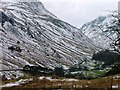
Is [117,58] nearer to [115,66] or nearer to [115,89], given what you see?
[115,66]

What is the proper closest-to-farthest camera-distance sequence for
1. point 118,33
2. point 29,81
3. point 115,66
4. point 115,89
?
point 118,33, point 115,66, point 115,89, point 29,81

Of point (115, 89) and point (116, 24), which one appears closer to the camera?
point (116, 24)

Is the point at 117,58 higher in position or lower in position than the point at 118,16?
lower

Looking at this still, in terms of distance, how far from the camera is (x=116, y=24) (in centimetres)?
2573

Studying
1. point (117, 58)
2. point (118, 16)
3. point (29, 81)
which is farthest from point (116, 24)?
point (29, 81)

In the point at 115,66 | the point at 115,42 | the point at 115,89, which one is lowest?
the point at 115,89

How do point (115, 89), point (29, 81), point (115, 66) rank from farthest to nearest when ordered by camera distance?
point (29, 81), point (115, 89), point (115, 66)

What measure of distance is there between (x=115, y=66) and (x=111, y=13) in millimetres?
4495

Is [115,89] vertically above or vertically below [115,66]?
below

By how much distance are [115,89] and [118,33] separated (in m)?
10.1

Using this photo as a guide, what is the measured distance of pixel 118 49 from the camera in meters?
25.8

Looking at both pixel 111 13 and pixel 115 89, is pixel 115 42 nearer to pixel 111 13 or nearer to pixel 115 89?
pixel 111 13

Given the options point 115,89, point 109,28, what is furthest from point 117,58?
point 115,89

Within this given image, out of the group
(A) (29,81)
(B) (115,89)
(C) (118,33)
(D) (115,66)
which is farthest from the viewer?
(A) (29,81)
